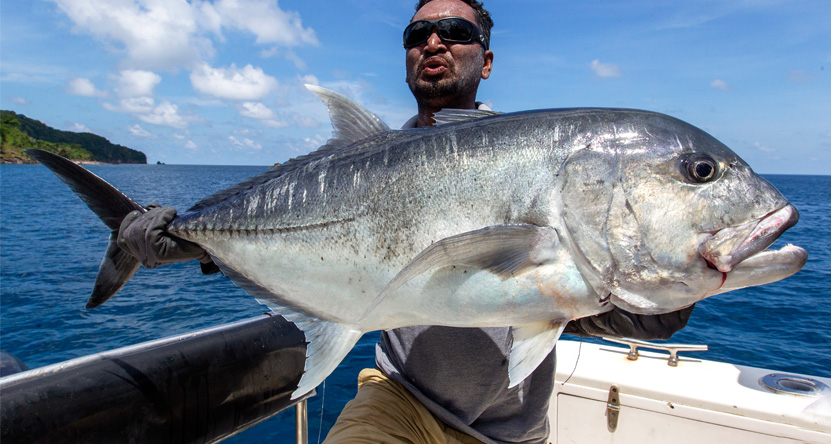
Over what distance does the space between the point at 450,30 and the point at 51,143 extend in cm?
14512

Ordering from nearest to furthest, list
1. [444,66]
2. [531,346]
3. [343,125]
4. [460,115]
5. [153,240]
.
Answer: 1. [531,346]
2. [460,115]
3. [343,125]
4. [153,240]
5. [444,66]

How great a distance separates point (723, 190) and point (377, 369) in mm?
2012

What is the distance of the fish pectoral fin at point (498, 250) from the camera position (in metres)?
1.46

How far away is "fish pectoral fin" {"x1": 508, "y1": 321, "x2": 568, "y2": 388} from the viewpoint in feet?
5.29

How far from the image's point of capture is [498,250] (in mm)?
1482

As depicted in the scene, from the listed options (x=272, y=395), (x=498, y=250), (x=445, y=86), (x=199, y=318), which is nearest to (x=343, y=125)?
(x=498, y=250)

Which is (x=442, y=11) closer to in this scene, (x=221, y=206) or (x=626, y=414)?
(x=221, y=206)

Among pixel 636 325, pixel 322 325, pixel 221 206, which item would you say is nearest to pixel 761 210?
pixel 636 325

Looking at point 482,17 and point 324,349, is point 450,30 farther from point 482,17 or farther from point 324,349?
point 324,349

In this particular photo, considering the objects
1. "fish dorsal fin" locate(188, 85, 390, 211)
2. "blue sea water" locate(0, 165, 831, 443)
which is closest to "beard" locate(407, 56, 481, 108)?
"fish dorsal fin" locate(188, 85, 390, 211)

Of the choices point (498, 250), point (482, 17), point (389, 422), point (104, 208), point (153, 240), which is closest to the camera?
point (498, 250)

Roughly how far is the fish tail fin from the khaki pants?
128 cm

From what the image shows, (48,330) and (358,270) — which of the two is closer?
(358,270)

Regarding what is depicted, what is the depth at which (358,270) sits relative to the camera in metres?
1.71
